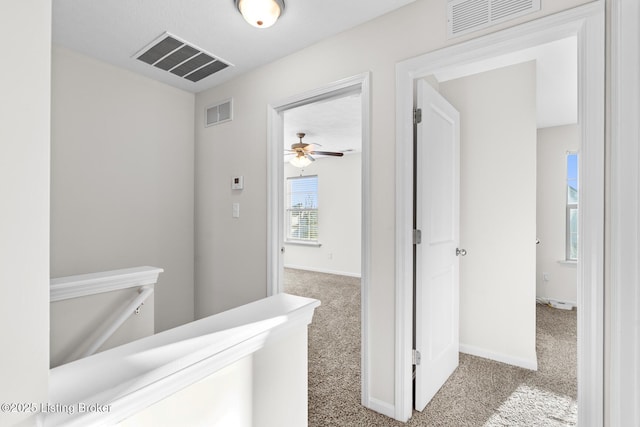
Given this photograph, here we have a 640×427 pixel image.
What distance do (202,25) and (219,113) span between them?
928mm

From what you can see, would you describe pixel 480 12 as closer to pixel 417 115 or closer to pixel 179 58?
pixel 417 115

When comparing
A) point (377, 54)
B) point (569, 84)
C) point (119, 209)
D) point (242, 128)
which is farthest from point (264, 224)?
point (569, 84)

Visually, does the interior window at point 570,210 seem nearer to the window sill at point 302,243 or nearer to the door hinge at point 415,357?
the door hinge at point 415,357

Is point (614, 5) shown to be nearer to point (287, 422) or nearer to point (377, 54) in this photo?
point (377, 54)

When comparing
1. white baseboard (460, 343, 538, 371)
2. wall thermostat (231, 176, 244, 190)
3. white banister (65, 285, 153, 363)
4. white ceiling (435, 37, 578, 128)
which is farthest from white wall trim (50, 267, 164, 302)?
white baseboard (460, 343, 538, 371)

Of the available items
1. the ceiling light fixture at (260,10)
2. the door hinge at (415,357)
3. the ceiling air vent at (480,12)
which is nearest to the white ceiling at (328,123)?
the ceiling light fixture at (260,10)

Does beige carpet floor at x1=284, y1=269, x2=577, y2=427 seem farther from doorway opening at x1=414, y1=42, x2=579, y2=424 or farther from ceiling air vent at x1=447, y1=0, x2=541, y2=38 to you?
ceiling air vent at x1=447, y1=0, x2=541, y2=38

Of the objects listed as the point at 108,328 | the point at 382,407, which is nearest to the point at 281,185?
the point at 108,328

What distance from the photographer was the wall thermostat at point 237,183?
8.46 ft

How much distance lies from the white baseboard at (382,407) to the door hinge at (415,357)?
11.2 inches

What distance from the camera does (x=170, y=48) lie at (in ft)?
7.18

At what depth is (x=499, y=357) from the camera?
245 cm

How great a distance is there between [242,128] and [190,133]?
2.47 feet

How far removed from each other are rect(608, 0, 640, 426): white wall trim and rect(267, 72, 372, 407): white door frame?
1.10 m
